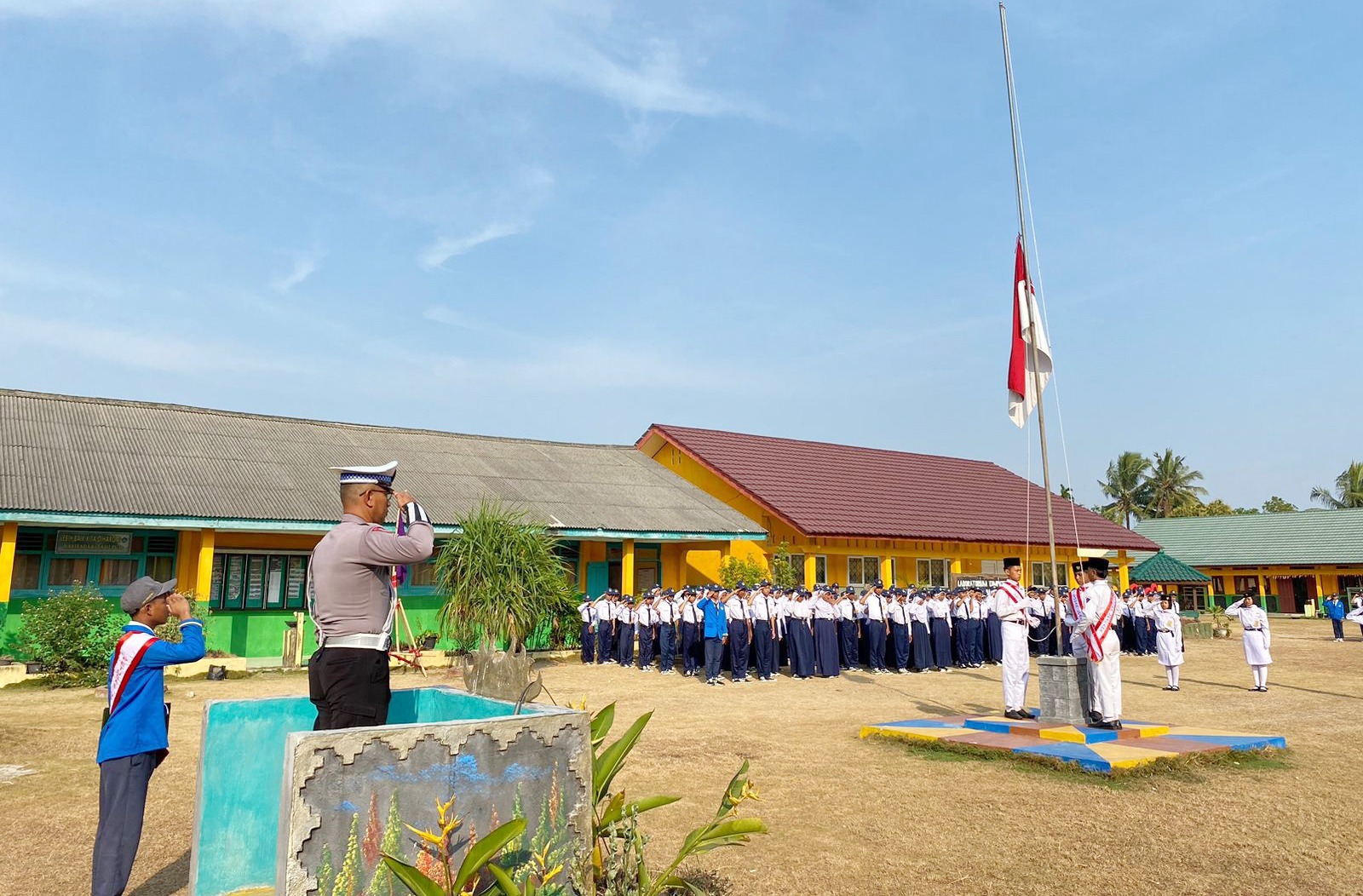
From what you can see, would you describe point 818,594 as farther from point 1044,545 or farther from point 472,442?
point 1044,545

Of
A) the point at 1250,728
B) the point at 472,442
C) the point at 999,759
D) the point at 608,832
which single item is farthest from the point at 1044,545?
the point at 608,832

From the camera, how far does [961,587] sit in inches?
821

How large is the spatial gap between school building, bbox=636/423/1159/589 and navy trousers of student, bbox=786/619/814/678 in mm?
5518

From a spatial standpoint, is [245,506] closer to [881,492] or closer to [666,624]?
[666,624]

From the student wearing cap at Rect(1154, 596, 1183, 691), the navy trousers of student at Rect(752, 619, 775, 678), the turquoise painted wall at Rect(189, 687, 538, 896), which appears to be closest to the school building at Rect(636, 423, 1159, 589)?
the navy trousers of student at Rect(752, 619, 775, 678)

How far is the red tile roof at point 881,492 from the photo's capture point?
78.4ft

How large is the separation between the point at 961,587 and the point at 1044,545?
922cm

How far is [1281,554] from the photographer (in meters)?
38.8

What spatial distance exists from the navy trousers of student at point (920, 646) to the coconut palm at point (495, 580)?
675 centimetres

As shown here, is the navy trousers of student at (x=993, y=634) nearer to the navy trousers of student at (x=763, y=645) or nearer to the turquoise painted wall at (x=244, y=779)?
the navy trousers of student at (x=763, y=645)

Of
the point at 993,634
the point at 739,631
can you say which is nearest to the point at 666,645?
the point at 739,631

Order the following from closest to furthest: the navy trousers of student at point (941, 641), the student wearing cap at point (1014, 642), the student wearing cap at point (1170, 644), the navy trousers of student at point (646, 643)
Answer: the student wearing cap at point (1014, 642)
the student wearing cap at point (1170, 644)
the navy trousers of student at point (646, 643)
the navy trousers of student at point (941, 641)

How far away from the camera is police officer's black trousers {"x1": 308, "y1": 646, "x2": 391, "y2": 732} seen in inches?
151

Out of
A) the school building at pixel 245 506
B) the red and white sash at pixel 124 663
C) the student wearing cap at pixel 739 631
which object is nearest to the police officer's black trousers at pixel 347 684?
the red and white sash at pixel 124 663
